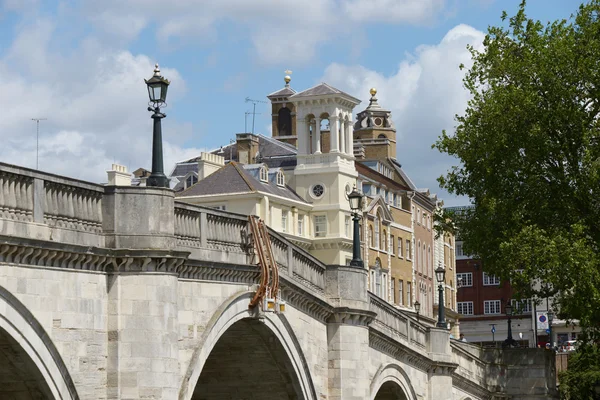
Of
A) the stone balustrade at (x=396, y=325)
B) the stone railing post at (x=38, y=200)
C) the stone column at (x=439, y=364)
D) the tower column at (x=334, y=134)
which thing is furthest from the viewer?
the tower column at (x=334, y=134)

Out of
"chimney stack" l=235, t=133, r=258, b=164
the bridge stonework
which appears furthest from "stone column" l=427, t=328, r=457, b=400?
"chimney stack" l=235, t=133, r=258, b=164

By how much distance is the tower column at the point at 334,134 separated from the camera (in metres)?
95.7

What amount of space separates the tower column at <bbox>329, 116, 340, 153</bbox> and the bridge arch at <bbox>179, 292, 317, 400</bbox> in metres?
63.2

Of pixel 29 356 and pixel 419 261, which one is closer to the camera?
pixel 29 356

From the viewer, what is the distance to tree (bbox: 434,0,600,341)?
157 feet

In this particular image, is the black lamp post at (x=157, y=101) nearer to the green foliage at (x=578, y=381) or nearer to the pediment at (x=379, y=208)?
the green foliage at (x=578, y=381)

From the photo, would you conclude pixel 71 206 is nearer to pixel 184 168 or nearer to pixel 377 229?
pixel 377 229

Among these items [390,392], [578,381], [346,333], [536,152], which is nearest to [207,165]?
[578,381]

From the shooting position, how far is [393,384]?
4078cm

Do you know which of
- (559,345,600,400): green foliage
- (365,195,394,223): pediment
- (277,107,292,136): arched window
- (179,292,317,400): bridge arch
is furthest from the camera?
(277,107,292,136): arched window

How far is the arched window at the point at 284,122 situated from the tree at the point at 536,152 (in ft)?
192

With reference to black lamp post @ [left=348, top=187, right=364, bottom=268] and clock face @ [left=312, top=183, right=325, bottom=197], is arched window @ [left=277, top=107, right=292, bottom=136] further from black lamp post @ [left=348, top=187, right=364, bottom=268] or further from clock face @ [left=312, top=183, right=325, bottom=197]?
black lamp post @ [left=348, top=187, right=364, bottom=268]

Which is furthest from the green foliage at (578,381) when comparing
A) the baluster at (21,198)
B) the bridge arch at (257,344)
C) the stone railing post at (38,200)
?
the baluster at (21,198)

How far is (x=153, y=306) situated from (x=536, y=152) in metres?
27.1
